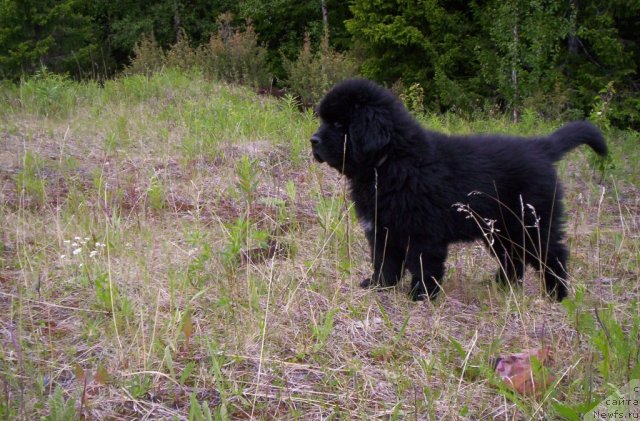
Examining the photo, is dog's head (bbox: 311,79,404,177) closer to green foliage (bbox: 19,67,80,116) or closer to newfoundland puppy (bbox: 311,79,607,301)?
newfoundland puppy (bbox: 311,79,607,301)

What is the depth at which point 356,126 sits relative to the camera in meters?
3.68

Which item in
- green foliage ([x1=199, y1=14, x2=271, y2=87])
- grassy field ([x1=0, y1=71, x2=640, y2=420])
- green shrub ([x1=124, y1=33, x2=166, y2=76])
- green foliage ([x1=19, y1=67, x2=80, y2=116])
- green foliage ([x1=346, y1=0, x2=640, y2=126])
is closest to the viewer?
grassy field ([x1=0, y1=71, x2=640, y2=420])

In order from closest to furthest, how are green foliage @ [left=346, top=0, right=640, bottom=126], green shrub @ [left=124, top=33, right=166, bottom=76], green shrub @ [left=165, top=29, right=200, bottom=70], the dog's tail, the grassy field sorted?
1. the grassy field
2. the dog's tail
3. green foliage @ [left=346, top=0, right=640, bottom=126]
4. green shrub @ [left=165, top=29, right=200, bottom=70]
5. green shrub @ [left=124, top=33, right=166, bottom=76]

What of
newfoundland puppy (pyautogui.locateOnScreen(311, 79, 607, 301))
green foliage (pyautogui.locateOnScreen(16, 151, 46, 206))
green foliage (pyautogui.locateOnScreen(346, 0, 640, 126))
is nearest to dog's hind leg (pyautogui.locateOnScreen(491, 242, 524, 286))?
newfoundland puppy (pyautogui.locateOnScreen(311, 79, 607, 301))

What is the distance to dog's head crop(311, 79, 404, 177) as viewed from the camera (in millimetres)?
3625

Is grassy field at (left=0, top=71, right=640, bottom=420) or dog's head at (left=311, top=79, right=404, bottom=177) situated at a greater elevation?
dog's head at (left=311, top=79, right=404, bottom=177)

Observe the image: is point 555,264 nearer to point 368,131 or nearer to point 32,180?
point 368,131

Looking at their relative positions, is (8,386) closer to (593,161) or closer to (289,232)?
(289,232)

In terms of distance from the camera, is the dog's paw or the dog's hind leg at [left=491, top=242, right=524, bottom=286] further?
the dog's hind leg at [left=491, top=242, right=524, bottom=286]

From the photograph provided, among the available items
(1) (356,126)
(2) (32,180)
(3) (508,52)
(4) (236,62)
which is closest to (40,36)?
(4) (236,62)

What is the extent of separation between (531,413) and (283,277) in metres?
1.62

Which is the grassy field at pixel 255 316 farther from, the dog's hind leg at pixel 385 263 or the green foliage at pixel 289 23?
the green foliage at pixel 289 23

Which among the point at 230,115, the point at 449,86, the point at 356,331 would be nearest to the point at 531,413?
the point at 356,331

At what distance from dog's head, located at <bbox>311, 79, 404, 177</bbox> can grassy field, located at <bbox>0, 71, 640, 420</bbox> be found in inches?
13.4
